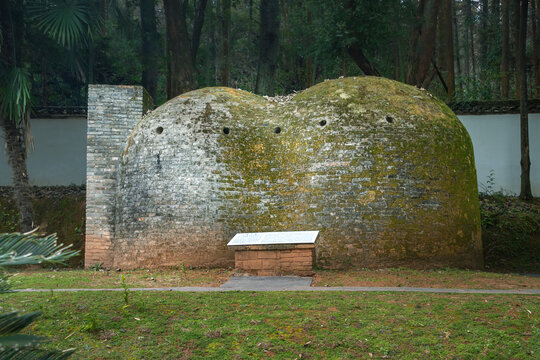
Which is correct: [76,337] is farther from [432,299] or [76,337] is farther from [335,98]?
[335,98]

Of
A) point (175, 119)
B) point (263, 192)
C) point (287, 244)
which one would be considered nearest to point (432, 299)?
point (287, 244)

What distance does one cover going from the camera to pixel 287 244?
30.9 ft

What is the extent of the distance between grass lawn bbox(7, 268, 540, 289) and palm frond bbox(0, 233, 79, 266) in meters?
6.69

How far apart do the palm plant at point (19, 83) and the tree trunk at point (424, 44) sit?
975 cm

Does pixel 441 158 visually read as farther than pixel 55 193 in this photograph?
No

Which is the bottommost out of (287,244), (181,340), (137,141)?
(181,340)

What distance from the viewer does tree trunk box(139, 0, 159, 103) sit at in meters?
20.3

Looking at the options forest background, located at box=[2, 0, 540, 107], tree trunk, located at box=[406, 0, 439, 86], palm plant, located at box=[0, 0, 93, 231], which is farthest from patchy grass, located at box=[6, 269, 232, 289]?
tree trunk, located at box=[406, 0, 439, 86]

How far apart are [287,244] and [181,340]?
3.49 meters

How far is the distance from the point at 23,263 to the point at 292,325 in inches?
185

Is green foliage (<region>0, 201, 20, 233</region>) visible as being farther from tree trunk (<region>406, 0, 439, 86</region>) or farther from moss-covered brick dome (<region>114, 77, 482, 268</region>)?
tree trunk (<region>406, 0, 439, 86</region>)

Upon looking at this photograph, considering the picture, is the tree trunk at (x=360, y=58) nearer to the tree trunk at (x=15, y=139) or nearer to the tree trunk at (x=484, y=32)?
the tree trunk at (x=15, y=139)

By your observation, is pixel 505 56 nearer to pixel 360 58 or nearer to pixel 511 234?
pixel 360 58

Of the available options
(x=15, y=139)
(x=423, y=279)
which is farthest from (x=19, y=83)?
(x=423, y=279)
